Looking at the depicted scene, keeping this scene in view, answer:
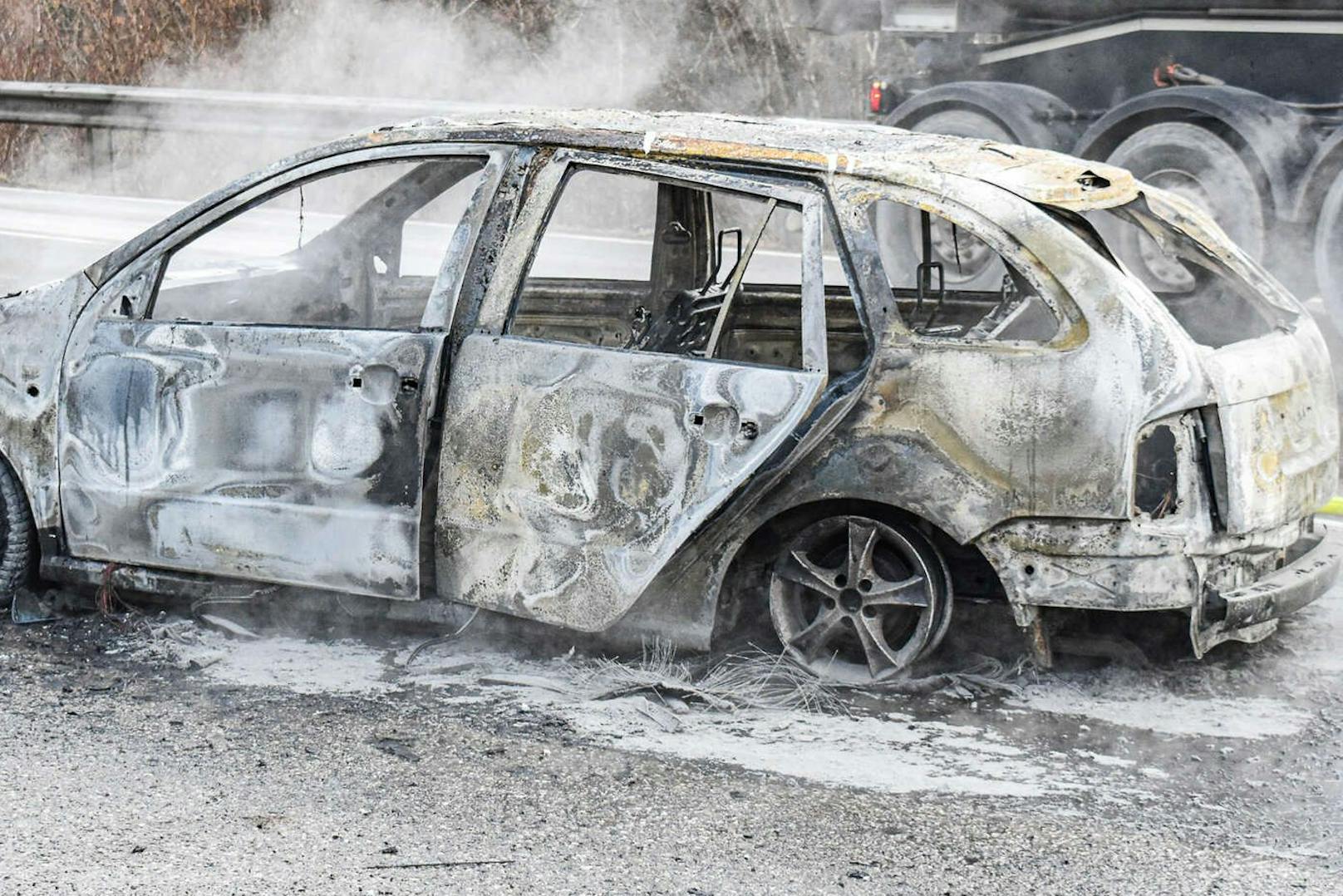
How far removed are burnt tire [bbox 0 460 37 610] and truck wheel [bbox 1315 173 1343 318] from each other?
6.27 meters

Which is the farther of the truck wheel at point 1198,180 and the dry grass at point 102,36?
the dry grass at point 102,36

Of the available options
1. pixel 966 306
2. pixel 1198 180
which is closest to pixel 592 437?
pixel 966 306

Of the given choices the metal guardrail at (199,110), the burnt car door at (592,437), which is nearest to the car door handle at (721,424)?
the burnt car door at (592,437)

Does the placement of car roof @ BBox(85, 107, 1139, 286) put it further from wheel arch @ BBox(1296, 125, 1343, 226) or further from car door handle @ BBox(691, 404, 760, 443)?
wheel arch @ BBox(1296, 125, 1343, 226)

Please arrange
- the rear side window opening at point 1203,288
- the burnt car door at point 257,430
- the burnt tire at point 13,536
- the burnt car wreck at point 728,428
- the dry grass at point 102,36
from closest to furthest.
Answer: the burnt car wreck at point 728,428 < the burnt car door at point 257,430 < the rear side window opening at point 1203,288 < the burnt tire at point 13,536 < the dry grass at point 102,36

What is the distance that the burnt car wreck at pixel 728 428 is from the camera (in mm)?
4543

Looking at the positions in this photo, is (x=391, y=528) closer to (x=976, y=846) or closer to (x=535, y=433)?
(x=535, y=433)

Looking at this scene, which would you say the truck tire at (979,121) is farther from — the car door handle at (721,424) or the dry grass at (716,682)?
the car door handle at (721,424)

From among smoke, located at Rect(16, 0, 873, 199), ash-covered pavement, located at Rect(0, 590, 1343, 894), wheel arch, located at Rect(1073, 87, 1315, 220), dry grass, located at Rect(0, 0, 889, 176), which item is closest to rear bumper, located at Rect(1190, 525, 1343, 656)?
ash-covered pavement, located at Rect(0, 590, 1343, 894)

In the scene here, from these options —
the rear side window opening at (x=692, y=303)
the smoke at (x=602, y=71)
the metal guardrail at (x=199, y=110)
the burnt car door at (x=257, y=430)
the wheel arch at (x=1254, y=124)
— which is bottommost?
the burnt car door at (x=257, y=430)

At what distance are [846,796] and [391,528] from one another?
4.91 feet

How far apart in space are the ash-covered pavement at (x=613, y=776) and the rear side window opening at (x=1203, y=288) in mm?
939

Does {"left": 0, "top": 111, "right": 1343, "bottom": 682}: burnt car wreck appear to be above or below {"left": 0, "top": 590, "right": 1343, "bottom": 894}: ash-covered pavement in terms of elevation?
above

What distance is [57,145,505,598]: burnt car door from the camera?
493cm
